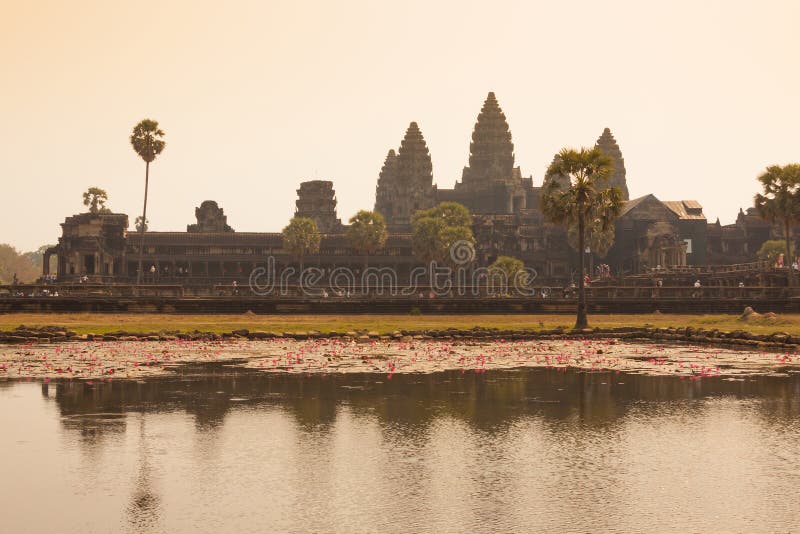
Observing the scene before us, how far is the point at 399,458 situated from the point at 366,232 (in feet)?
383

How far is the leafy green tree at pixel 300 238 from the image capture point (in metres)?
132

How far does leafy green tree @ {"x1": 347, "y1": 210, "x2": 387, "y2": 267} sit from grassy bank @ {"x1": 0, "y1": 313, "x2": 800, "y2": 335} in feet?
243

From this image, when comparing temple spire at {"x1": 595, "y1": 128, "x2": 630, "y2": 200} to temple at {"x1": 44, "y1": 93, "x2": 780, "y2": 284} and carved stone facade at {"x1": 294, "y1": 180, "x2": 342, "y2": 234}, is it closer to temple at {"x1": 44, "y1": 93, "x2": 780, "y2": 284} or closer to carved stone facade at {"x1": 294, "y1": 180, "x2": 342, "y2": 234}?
temple at {"x1": 44, "y1": 93, "x2": 780, "y2": 284}

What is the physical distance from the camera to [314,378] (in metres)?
23.6

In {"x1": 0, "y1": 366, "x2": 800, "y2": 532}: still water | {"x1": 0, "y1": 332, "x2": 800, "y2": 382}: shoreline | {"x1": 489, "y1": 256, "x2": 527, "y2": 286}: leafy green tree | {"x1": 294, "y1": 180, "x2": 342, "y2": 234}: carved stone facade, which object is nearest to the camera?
{"x1": 0, "y1": 366, "x2": 800, "y2": 532}: still water

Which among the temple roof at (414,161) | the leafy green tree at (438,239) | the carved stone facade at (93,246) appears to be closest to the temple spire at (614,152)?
the temple roof at (414,161)

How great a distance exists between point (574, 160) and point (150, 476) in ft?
128

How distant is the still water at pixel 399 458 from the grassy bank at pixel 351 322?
2342 cm

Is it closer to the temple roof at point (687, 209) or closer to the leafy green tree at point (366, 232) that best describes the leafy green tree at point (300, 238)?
the leafy green tree at point (366, 232)

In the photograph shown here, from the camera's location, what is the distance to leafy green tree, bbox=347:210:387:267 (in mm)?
130125

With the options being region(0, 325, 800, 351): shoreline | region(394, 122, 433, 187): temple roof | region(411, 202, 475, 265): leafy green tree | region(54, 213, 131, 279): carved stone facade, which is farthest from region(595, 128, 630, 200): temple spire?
region(0, 325, 800, 351): shoreline

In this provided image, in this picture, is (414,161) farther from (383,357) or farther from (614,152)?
(383,357)

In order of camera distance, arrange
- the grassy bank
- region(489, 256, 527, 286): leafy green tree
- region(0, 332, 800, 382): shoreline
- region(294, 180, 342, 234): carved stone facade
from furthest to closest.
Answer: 1. region(294, 180, 342, 234): carved stone facade
2. region(489, 256, 527, 286): leafy green tree
3. the grassy bank
4. region(0, 332, 800, 382): shoreline

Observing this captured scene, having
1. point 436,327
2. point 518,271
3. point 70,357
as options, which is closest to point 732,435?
point 70,357
